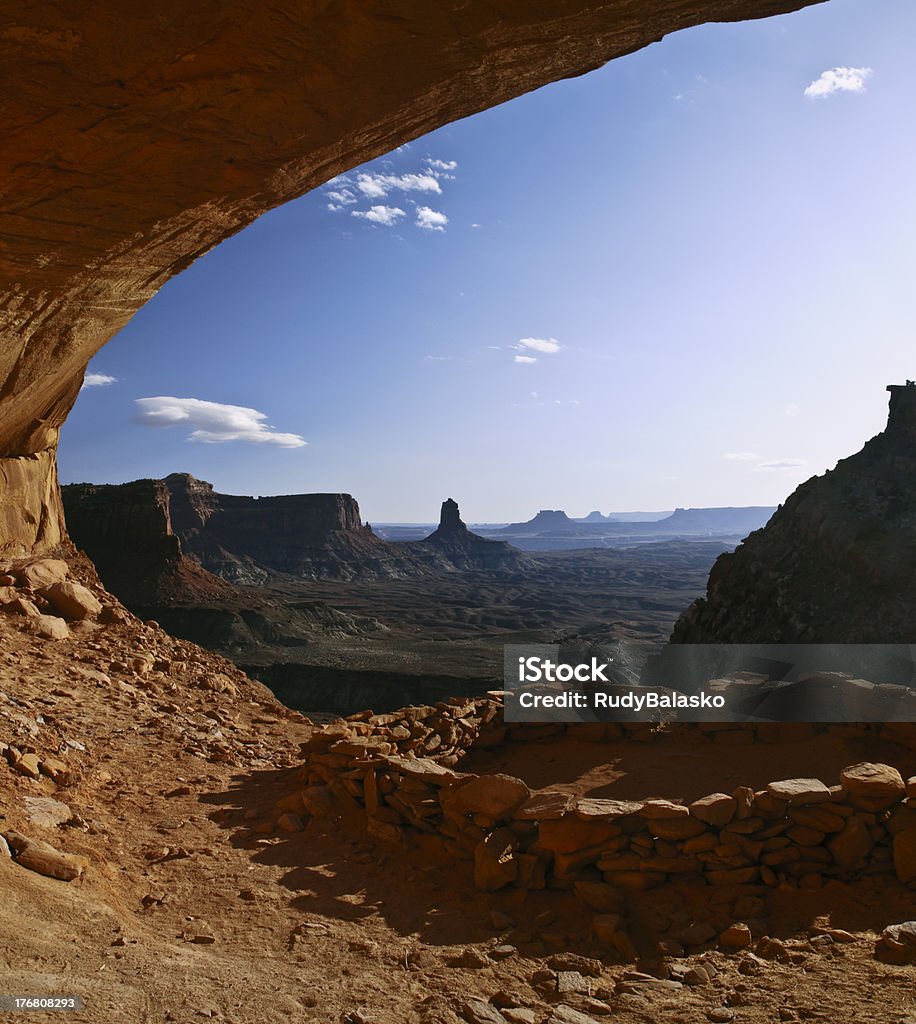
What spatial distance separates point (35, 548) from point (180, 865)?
878 centimetres

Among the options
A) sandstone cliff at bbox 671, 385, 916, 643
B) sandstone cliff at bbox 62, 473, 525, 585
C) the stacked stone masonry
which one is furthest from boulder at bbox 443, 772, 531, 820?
sandstone cliff at bbox 62, 473, 525, 585

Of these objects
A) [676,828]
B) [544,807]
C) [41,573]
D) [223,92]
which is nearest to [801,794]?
[676,828]

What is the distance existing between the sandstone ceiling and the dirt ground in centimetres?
431

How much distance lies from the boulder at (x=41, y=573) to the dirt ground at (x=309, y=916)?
2.97 m

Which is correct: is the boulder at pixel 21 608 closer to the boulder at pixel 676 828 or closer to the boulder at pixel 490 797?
the boulder at pixel 490 797

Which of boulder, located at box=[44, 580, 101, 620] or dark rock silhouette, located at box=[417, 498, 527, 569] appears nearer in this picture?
boulder, located at box=[44, 580, 101, 620]

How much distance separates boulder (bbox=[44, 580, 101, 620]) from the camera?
1026 centimetres

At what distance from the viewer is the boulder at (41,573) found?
10406 mm

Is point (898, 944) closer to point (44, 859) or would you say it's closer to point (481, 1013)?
point (481, 1013)

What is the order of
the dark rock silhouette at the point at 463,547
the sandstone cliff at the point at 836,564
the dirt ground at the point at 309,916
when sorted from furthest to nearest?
1. the dark rock silhouette at the point at 463,547
2. the sandstone cliff at the point at 836,564
3. the dirt ground at the point at 309,916

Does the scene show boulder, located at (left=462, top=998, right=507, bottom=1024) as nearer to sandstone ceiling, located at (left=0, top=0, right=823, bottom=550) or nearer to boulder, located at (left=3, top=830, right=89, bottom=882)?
boulder, located at (left=3, top=830, right=89, bottom=882)

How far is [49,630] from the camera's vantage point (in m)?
9.52

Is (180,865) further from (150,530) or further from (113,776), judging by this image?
(150,530)

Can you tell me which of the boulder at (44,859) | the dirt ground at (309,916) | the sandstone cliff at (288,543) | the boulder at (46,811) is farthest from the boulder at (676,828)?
the sandstone cliff at (288,543)
